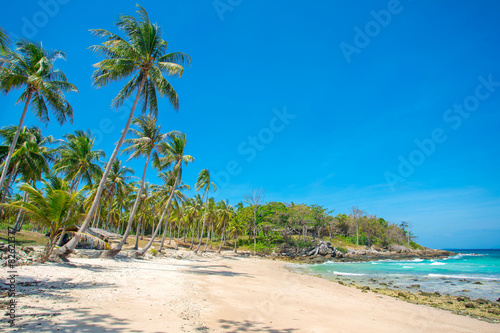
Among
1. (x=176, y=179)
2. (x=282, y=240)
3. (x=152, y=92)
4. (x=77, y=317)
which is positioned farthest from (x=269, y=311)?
(x=282, y=240)

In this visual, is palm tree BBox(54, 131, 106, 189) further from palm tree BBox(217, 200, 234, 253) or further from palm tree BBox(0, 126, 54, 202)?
palm tree BBox(217, 200, 234, 253)

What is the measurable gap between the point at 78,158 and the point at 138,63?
15818 millimetres

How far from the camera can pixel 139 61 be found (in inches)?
616

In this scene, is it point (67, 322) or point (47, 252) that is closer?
point (67, 322)

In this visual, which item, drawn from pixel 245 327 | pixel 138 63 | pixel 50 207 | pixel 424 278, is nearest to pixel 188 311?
pixel 245 327

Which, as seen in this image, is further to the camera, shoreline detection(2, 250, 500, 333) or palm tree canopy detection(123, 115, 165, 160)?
palm tree canopy detection(123, 115, 165, 160)

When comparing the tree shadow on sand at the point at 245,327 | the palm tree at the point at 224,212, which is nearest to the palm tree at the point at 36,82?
the tree shadow on sand at the point at 245,327

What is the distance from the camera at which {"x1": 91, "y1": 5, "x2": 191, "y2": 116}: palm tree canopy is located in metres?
14.7

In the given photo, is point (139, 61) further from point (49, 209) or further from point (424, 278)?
point (424, 278)

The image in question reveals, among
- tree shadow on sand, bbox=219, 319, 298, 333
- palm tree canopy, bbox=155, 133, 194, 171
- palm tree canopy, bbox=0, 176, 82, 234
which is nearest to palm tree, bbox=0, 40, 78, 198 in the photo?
palm tree canopy, bbox=0, 176, 82, 234

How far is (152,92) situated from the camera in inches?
673

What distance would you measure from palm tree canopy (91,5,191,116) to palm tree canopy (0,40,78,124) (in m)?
2.38

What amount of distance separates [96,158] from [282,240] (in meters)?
38.9

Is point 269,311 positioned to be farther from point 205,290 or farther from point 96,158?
point 96,158
